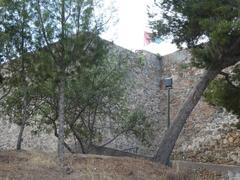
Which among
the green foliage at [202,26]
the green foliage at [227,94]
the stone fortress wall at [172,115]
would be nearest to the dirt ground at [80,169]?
the green foliage at [227,94]

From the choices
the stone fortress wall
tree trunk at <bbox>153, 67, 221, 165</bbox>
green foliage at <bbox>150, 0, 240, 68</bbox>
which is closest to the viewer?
green foliage at <bbox>150, 0, 240, 68</bbox>

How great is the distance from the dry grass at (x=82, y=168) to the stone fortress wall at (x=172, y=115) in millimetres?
3757

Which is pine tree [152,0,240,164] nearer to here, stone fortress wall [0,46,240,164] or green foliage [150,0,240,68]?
green foliage [150,0,240,68]

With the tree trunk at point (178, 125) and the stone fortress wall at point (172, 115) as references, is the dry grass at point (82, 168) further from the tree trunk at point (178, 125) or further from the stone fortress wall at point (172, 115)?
the stone fortress wall at point (172, 115)

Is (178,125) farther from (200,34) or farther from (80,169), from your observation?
(80,169)

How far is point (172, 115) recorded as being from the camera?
15570 millimetres

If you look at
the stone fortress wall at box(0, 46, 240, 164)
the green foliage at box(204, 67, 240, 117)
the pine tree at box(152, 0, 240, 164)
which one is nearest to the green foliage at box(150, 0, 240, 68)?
the pine tree at box(152, 0, 240, 164)

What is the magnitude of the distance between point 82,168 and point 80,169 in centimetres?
6

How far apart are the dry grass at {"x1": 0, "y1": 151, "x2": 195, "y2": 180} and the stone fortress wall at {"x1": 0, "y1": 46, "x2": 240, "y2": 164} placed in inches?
148

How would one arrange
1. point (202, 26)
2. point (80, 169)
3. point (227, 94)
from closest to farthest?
1. point (80, 169)
2. point (202, 26)
3. point (227, 94)

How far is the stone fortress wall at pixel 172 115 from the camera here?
41.2 feet

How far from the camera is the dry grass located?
632 centimetres

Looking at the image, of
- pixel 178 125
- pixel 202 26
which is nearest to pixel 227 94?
pixel 178 125

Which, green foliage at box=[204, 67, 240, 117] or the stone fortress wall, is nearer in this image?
green foliage at box=[204, 67, 240, 117]
